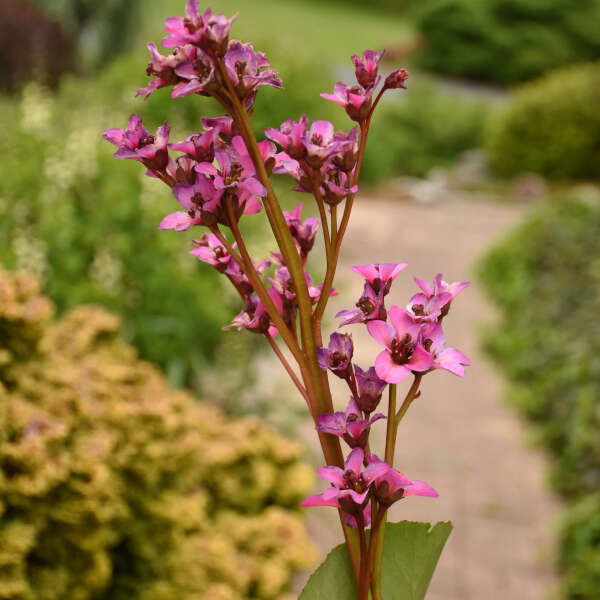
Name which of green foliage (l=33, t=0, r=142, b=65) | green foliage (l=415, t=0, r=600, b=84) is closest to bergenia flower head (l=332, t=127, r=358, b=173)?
green foliage (l=33, t=0, r=142, b=65)

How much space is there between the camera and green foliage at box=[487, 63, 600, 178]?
10094 millimetres

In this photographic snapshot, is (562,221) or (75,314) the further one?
(562,221)

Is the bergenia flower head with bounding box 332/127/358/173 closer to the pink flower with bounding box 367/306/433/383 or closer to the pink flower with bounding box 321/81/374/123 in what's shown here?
the pink flower with bounding box 321/81/374/123

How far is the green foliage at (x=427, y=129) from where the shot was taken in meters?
11.2

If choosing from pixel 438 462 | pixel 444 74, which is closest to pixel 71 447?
pixel 438 462

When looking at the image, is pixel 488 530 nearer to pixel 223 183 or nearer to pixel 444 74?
pixel 223 183

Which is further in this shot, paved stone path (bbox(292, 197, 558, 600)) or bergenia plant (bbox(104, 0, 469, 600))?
paved stone path (bbox(292, 197, 558, 600))

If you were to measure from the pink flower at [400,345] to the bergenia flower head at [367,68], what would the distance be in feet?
0.63

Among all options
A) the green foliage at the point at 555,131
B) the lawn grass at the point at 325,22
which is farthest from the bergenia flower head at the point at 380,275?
the lawn grass at the point at 325,22

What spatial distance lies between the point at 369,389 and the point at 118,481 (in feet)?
4.94

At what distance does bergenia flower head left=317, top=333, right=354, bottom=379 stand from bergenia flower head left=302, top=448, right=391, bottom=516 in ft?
0.21

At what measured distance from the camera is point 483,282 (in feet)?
20.9

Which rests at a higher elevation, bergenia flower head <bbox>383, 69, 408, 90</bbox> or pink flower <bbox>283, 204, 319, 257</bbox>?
bergenia flower head <bbox>383, 69, 408, 90</bbox>

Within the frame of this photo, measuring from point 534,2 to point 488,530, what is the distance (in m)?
16.9
